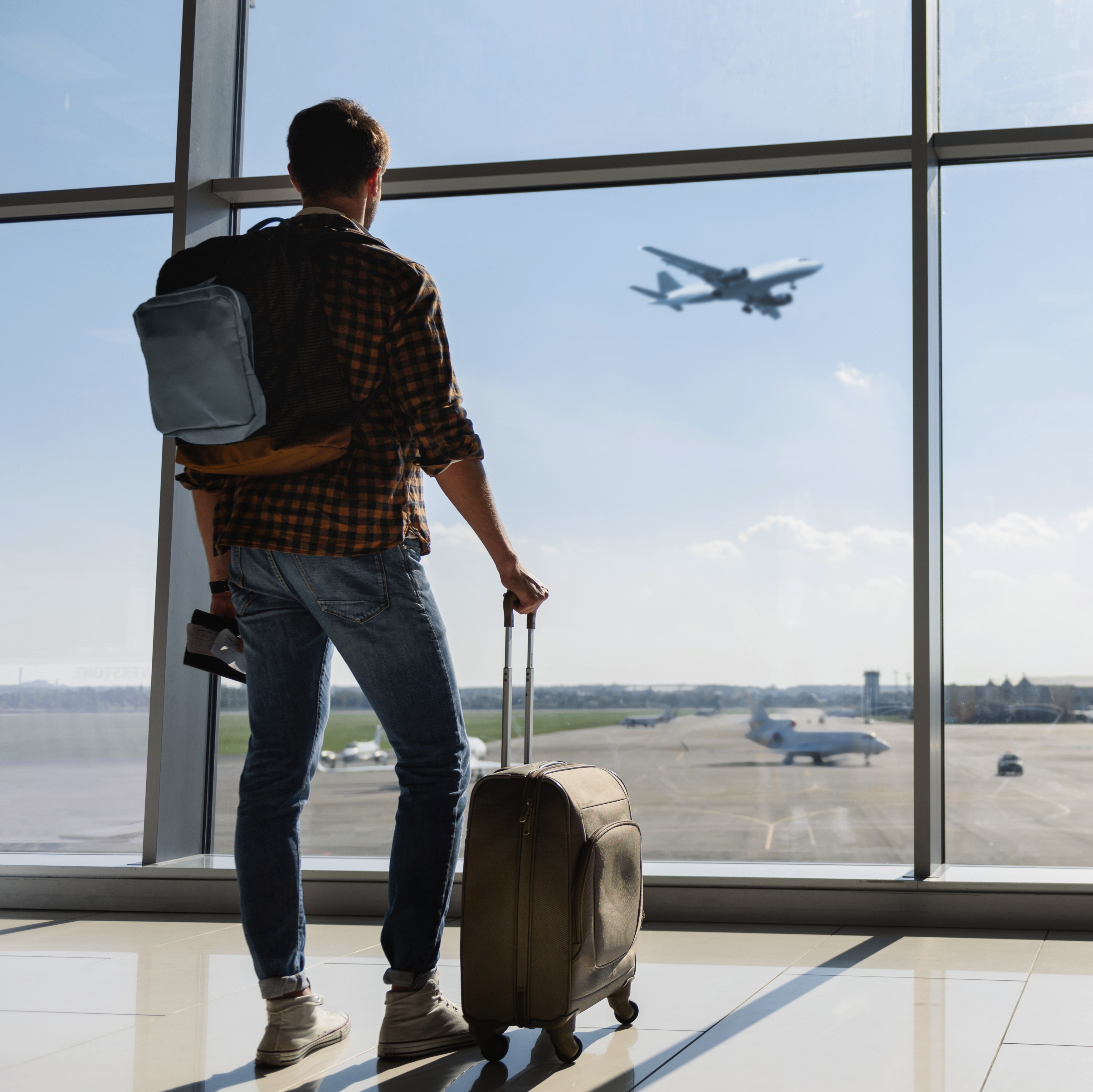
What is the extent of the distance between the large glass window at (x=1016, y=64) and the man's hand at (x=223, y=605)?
6.61 ft

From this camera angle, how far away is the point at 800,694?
487 cm

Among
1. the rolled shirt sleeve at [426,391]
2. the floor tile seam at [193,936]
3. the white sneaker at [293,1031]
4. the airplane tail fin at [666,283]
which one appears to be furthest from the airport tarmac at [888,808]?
the airplane tail fin at [666,283]

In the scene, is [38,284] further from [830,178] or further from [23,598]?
[830,178]

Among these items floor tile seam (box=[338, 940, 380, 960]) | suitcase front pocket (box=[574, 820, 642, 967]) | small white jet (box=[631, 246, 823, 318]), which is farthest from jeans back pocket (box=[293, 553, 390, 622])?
small white jet (box=[631, 246, 823, 318])

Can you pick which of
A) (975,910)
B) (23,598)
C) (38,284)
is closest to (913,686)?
(975,910)

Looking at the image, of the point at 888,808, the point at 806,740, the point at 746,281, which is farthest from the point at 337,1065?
the point at 746,281

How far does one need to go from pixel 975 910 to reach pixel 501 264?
81.8 inches

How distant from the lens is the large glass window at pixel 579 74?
8.63 ft

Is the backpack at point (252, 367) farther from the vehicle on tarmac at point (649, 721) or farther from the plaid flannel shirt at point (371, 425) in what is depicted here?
the vehicle on tarmac at point (649, 721)

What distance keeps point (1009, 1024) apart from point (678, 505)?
2.87m

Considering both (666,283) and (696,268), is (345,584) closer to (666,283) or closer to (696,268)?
(696,268)

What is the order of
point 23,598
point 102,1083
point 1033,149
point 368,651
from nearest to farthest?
point 102,1083, point 368,651, point 1033,149, point 23,598

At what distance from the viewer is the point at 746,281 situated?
2444 centimetres

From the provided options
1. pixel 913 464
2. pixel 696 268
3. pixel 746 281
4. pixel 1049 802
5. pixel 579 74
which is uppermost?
pixel 746 281
